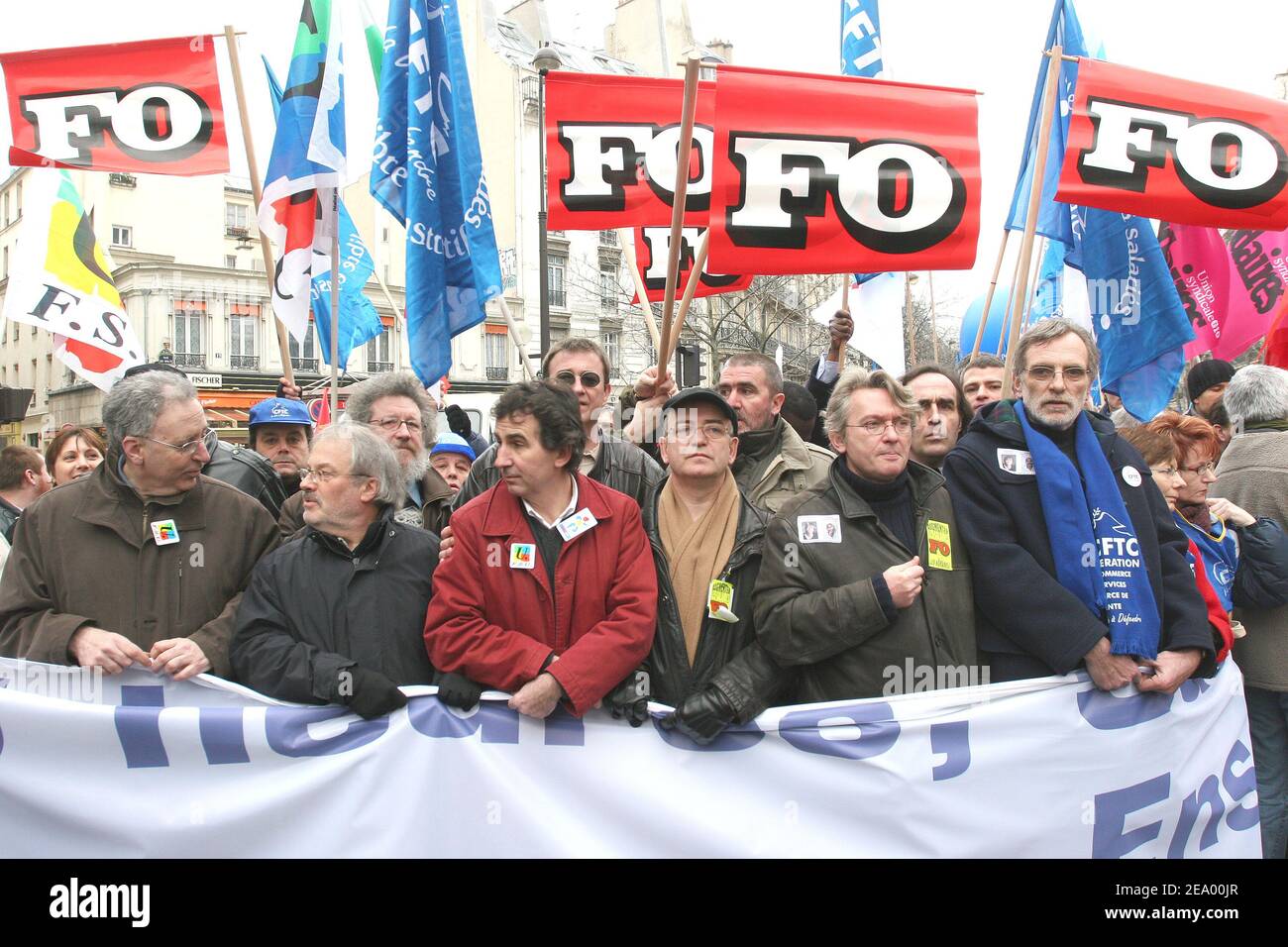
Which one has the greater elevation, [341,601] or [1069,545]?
[1069,545]

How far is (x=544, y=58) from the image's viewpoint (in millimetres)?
11703

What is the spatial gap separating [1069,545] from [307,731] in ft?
8.12

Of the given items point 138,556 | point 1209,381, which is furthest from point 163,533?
point 1209,381

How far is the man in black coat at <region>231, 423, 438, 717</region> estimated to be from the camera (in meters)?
2.97

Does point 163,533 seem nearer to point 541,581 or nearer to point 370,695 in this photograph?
point 370,695

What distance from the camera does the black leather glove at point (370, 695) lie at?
2.94 metres

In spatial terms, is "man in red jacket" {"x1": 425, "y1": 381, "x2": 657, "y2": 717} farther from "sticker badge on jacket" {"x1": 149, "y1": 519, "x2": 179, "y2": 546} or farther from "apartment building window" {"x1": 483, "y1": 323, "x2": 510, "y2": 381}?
"apartment building window" {"x1": 483, "y1": 323, "x2": 510, "y2": 381}

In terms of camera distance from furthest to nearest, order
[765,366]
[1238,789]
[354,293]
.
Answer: [354,293] → [765,366] → [1238,789]

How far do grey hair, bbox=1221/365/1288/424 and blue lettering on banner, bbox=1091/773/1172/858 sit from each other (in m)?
1.97

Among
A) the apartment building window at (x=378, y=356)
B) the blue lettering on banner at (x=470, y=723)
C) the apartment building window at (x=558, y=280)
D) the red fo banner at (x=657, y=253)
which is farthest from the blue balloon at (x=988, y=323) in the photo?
the apartment building window at (x=558, y=280)

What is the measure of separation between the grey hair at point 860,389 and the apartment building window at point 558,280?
1526 inches

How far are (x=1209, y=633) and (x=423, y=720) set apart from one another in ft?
8.40

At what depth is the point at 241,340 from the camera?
34.3 meters

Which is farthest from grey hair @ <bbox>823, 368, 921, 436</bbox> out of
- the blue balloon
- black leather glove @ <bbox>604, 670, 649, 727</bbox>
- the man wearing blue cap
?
the blue balloon
